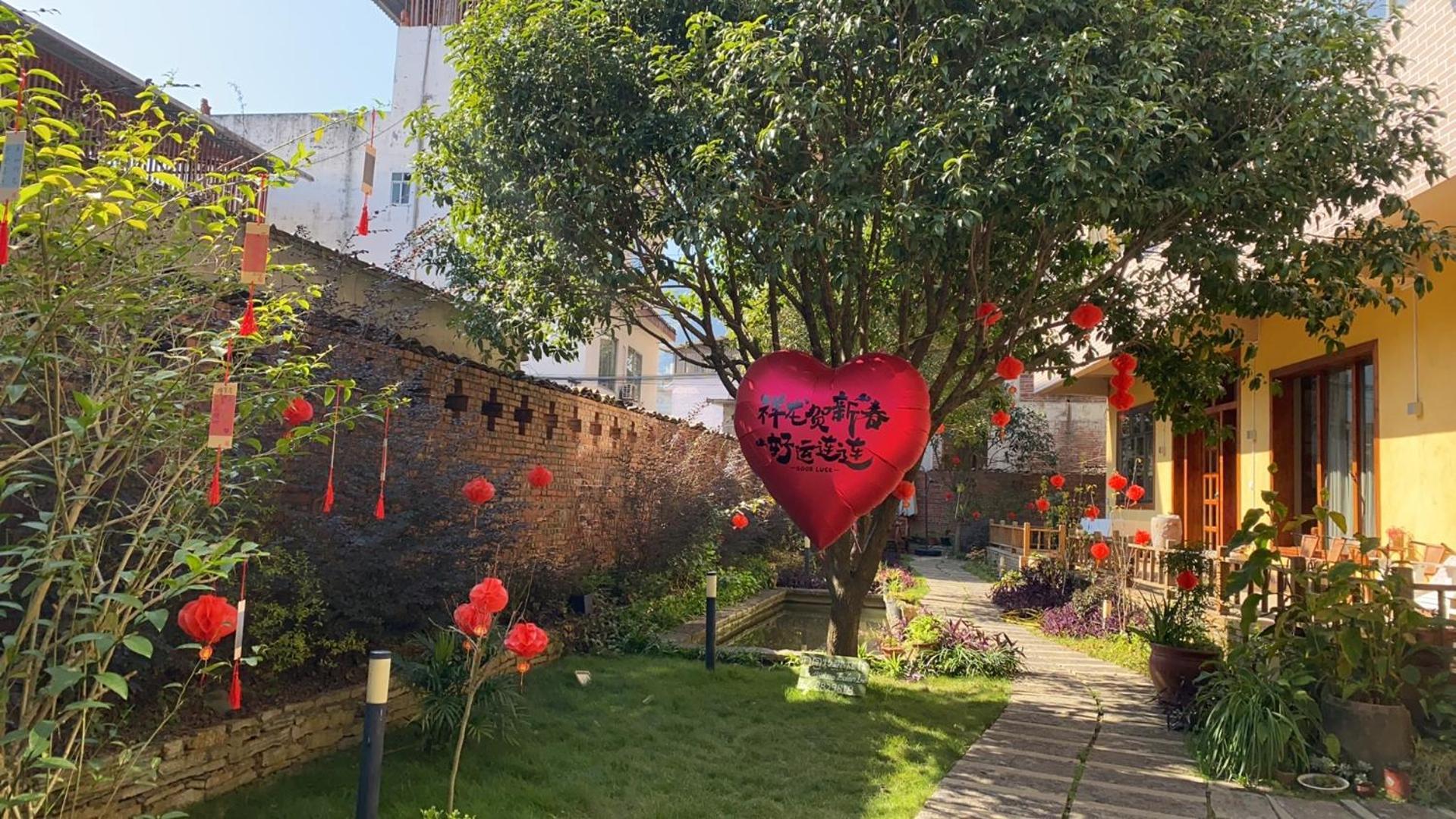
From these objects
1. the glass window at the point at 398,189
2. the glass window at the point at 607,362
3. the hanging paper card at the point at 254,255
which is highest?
the glass window at the point at 398,189

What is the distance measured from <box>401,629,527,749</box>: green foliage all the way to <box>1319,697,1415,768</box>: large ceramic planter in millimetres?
4685

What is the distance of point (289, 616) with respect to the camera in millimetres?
4762

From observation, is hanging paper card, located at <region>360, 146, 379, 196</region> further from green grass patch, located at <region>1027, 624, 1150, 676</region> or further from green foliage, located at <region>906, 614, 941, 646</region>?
green grass patch, located at <region>1027, 624, 1150, 676</region>

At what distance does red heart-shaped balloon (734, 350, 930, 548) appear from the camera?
17.0 ft

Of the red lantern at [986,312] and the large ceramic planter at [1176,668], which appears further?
the large ceramic planter at [1176,668]

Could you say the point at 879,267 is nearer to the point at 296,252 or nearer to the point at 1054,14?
the point at 1054,14

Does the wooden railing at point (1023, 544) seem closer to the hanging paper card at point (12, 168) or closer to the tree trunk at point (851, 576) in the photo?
the tree trunk at point (851, 576)

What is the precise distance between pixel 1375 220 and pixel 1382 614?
2.39 metres

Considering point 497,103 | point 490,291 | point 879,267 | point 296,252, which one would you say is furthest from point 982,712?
point 296,252

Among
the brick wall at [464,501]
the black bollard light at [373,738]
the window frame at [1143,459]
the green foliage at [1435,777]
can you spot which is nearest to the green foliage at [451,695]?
the brick wall at [464,501]

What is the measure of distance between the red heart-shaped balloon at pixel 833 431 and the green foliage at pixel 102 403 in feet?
7.82

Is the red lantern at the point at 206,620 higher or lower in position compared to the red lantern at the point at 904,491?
lower

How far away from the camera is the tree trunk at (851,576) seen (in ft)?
23.5

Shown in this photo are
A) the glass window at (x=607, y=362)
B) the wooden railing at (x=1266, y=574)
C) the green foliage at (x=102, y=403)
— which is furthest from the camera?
the glass window at (x=607, y=362)
